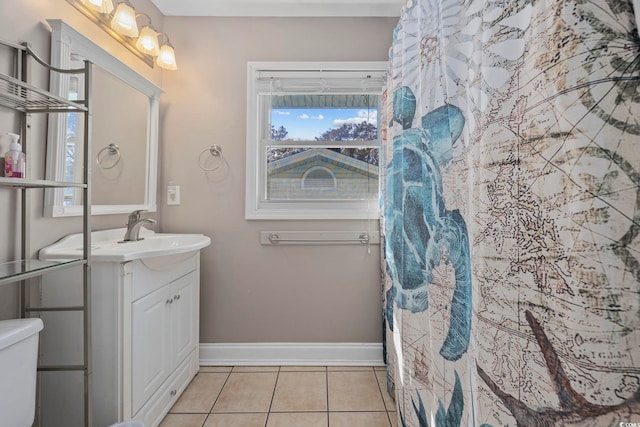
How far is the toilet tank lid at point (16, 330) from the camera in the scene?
35.0 inches

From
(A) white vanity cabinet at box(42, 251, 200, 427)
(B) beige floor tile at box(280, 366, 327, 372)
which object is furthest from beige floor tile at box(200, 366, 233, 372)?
(A) white vanity cabinet at box(42, 251, 200, 427)

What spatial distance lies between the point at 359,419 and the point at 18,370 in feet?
4.63

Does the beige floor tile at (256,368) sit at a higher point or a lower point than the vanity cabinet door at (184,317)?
lower

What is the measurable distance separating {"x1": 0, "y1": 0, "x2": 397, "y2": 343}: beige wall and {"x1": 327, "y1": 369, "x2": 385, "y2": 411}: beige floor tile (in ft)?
0.76

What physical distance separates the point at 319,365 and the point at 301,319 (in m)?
0.33

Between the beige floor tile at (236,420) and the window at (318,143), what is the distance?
1.22m

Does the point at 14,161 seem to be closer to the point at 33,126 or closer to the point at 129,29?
the point at 33,126

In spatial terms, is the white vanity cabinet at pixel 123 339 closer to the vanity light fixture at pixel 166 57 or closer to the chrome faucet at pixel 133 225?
the chrome faucet at pixel 133 225

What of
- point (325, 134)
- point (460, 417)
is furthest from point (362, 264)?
point (460, 417)

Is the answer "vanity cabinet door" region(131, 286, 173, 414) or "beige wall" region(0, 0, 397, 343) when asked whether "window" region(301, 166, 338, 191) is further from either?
"vanity cabinet door" region(131, 286, 173, 414)

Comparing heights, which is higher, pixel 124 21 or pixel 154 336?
pixel 124 21

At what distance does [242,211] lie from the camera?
210cm

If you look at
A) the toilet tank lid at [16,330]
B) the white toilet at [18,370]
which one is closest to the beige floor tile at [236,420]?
the white toilet at [18,370]

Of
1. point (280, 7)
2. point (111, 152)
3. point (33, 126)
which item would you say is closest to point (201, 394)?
point (111, 152)
